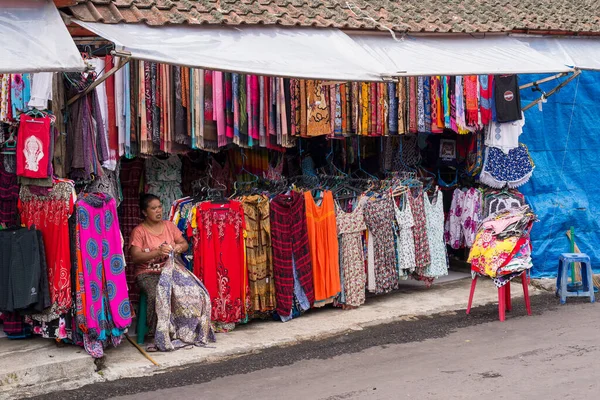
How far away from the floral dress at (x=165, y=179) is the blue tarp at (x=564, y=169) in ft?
14.3

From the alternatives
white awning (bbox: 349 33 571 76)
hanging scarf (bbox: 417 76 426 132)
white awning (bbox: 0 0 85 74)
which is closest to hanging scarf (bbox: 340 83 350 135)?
white awning (bbox: 349 33 571 76)

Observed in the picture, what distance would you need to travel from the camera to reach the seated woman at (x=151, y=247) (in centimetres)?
800

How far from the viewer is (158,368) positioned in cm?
734

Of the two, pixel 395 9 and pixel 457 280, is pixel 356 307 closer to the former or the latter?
pixel 457 280

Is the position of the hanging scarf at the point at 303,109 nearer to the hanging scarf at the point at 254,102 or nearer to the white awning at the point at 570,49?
the hanging scarf at the point at 254,102

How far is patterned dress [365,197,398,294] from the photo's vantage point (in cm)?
960

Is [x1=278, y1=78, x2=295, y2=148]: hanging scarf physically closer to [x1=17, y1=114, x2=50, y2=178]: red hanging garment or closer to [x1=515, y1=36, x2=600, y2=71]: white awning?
[x1=17, y1=114, x2=50, y2=178]: red hanging garment

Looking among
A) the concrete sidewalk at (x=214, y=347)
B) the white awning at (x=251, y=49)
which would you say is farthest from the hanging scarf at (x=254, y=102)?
the concrete sidewalk at (x=214, y=347)

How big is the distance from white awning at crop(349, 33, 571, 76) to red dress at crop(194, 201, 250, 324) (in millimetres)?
2125

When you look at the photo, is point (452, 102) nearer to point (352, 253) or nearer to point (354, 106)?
point (354, 106)

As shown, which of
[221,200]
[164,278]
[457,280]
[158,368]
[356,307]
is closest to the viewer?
[158,368]

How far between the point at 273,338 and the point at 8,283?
8.33 ft

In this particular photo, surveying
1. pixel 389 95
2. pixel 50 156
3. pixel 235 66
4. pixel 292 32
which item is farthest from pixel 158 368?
pixel 389 95

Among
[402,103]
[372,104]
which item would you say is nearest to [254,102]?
[372,104]
